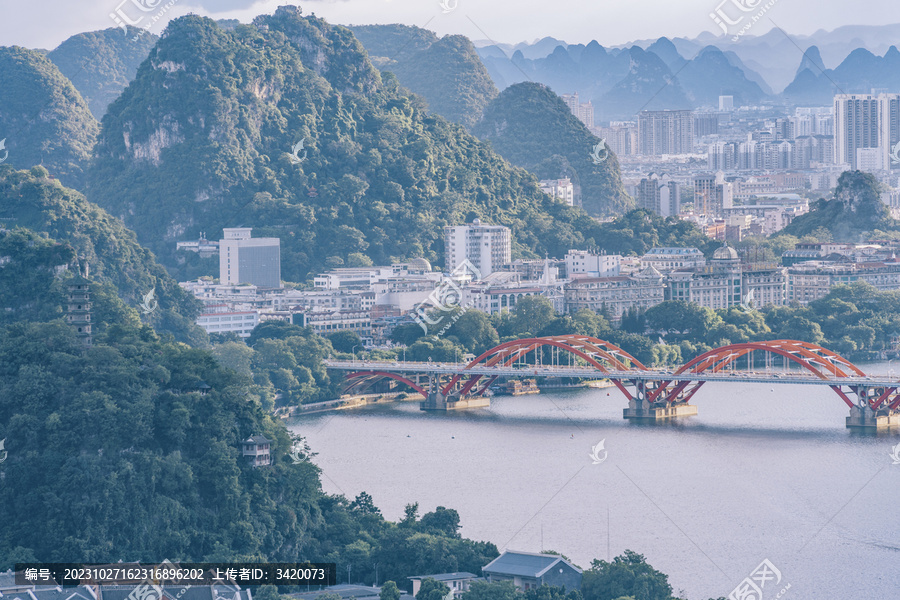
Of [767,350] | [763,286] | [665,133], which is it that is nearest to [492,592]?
[767,350]

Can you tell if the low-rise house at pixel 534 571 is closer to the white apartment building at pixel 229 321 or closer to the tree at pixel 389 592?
the tree at pixel 389 592

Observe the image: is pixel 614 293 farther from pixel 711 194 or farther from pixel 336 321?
pixel 711 194

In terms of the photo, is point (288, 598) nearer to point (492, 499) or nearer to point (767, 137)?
point (492, 499)

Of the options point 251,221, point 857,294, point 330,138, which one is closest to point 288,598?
point 857,294

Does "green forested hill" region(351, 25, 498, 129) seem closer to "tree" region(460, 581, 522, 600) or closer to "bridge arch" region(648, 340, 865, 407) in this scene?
"bridge arch" region(648, 340, 865, 407)

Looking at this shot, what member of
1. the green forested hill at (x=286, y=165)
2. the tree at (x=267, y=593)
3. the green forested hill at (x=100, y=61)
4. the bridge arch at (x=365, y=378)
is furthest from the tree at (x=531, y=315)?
the green forested hill at (x=100, y=61)

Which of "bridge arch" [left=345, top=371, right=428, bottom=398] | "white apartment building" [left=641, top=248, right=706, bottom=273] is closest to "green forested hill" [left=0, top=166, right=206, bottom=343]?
"bridge arch" [left=345, top=371, right=428, bottom=398]

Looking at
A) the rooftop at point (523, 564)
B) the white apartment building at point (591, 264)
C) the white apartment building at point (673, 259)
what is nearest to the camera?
the rooftop at point (523, 564)
